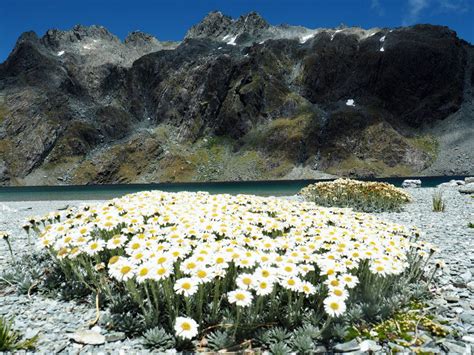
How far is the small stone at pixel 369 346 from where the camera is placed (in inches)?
196

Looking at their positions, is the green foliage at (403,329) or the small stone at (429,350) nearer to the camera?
the small stone at (429,350)

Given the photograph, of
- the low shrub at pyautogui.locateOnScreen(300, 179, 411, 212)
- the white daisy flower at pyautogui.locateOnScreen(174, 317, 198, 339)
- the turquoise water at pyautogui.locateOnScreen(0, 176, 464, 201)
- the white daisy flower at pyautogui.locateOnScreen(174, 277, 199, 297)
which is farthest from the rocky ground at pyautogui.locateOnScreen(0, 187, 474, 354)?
the turquoise water at pyautogui.locateOnScreen(0, 176, 464, 201)

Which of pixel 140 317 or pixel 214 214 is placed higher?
pixel 214 214

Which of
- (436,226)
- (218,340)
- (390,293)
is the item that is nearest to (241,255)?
(218,340)

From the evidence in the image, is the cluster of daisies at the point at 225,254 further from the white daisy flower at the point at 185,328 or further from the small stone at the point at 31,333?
the small stone at the point at 31,333

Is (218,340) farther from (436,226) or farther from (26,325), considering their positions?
(436,226)

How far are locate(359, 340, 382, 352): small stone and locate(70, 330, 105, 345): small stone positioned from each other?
4027 mm

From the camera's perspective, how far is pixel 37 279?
24.2 feet

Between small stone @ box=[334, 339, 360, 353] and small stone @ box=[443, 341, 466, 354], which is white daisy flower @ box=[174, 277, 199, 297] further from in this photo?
small stone @ box=[443, 341, 466, 354]

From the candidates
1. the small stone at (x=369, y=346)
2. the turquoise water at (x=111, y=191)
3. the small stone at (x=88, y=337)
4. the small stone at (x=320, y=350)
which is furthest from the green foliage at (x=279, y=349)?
the turquoise water at (x=111, y=191)

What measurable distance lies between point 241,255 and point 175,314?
140cm

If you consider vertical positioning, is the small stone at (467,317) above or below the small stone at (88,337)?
above

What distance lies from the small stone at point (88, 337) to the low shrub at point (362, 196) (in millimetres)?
17918

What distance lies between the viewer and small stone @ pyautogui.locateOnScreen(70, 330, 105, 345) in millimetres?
5293
